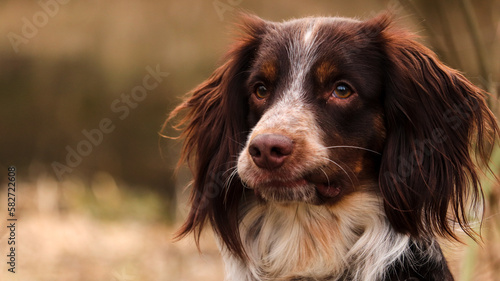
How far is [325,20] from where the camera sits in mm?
4250

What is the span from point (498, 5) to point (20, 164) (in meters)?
5.98

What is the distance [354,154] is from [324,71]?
52 cm

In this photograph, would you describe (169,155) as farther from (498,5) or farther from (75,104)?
(498,5)

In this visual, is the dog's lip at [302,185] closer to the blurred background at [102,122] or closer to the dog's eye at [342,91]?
the dog's eye at [342,91]

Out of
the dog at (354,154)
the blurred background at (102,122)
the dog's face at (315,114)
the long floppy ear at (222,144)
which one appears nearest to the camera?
the dog's face at (315,114)

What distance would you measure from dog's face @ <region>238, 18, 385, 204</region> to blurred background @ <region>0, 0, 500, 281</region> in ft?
10.4

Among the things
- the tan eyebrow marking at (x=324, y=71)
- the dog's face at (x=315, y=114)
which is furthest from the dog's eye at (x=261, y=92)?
the tan eyebrow marking at (x=324, y=71)

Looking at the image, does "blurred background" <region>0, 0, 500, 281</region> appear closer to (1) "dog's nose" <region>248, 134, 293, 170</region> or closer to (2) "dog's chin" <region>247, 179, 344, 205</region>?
(2) "dog's chin" <region>247, 179, 344, 205</region>

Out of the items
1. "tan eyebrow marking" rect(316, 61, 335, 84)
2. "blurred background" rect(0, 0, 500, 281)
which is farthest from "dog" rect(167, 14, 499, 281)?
"blurred background" rect(0, 0, 500, 281)

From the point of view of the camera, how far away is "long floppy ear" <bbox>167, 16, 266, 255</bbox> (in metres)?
4.30

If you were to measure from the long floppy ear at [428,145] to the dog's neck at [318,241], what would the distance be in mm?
158

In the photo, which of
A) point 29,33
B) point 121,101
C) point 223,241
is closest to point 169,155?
point 121,101

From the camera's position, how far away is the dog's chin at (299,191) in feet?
12.2

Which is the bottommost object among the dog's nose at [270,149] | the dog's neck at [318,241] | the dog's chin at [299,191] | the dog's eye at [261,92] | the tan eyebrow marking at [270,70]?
the dog's neck at [318,241]
